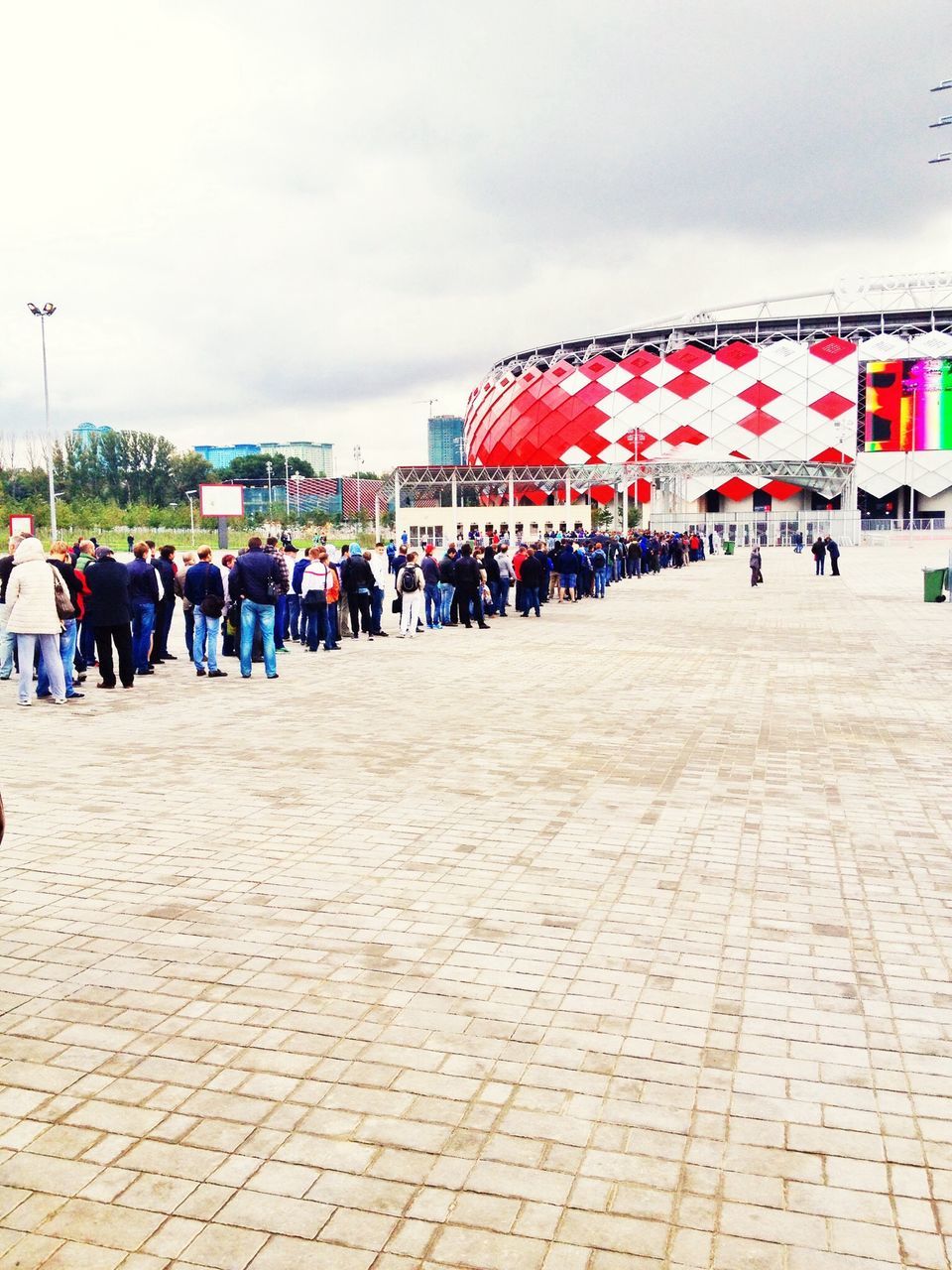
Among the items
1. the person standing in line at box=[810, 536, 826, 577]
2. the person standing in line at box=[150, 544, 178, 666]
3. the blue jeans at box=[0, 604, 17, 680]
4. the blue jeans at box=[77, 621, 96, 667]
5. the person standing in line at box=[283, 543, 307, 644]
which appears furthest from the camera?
the person standing in line at box=[810, 536, 826, 577]

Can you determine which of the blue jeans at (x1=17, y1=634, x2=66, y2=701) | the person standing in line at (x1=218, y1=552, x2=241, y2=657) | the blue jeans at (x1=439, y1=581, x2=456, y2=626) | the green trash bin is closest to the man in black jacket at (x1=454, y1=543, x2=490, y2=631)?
the blue jeans at (x1=439, y1=581, x2=456, y2=626)

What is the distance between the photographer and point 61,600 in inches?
450

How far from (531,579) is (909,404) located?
75.9 metres

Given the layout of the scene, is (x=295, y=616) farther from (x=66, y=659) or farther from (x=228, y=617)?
(x=66, y=659)

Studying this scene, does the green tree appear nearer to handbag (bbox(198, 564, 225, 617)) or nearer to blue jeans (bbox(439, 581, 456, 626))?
blue jeans (bbox(439, 581, 456, 626))

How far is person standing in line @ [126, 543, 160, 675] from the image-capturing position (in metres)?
13.7

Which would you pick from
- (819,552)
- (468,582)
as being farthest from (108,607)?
(819,552)

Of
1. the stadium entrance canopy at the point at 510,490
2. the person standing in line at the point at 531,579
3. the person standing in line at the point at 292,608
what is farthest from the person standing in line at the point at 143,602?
the stadium entrance canopy at the point at 510,490

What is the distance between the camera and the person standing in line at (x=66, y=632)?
11.7 metres

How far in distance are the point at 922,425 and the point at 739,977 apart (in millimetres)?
92054

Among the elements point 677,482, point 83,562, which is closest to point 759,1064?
point 83,562

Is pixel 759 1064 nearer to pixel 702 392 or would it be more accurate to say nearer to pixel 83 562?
pixel 83 562

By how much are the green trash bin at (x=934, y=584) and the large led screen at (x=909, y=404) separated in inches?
2743

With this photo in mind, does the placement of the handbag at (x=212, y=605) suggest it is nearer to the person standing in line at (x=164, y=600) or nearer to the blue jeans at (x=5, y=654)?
the person standing in line at (x=164, y=600)
